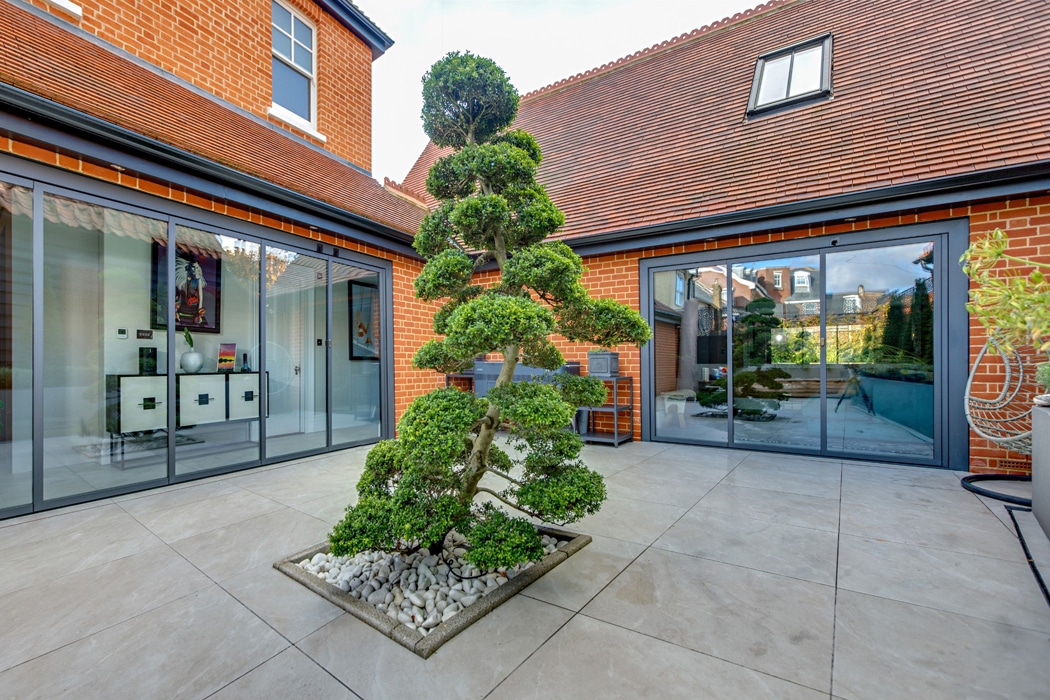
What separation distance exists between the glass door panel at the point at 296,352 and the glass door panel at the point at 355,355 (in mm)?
157

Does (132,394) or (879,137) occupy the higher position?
(879,137)

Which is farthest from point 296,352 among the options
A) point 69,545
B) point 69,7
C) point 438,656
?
point 438,656

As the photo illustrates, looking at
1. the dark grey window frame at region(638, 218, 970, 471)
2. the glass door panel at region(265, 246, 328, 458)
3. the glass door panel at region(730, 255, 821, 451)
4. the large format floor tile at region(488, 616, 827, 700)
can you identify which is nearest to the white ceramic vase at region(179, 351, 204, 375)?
the glass door panel at region(265, 246, 328, 458)

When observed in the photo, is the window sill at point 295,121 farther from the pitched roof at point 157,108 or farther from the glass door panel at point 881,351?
the glass door panel at point 881,351

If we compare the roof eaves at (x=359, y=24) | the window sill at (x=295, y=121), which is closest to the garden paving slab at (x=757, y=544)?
the window sill at (x=295, y=121)

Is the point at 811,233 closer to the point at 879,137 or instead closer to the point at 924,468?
the point at 879,137

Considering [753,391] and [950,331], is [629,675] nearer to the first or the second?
[753,391]

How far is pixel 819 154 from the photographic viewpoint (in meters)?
5.07

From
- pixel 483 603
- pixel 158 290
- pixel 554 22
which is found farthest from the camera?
pixel 554 22

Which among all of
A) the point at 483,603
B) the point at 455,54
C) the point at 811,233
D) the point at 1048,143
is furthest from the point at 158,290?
the point at 1048,143

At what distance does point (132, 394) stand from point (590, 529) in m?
4.06

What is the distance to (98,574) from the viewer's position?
7.78ft

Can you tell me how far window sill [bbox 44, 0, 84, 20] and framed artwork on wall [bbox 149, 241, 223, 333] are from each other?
9.50 ft

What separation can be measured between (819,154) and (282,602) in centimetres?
628
